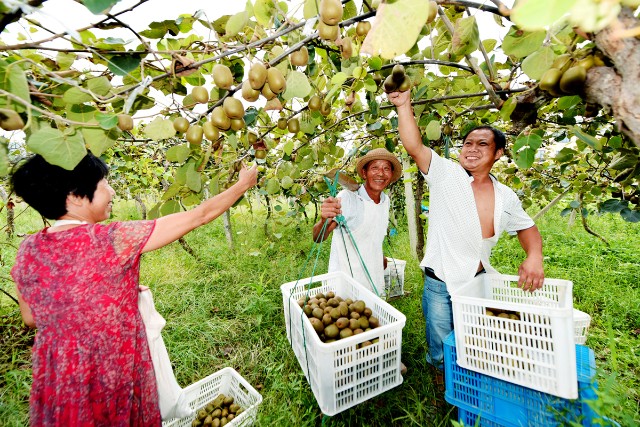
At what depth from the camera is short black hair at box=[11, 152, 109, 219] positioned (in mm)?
1183

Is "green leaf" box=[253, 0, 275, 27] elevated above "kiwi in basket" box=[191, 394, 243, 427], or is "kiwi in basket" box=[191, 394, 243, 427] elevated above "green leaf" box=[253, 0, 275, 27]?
"green leaf" box=[253, 0, 275, 27]

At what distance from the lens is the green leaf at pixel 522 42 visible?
2.83 feet

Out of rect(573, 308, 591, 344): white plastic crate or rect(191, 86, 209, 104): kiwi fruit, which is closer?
rect(191, 86, 209, 104): kiwi fruit

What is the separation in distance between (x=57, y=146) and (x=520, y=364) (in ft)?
6.22

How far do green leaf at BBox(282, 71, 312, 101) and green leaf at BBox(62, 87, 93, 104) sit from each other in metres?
0.60

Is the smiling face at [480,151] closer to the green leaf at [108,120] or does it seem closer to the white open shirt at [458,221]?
the white open shirt at [458,221]

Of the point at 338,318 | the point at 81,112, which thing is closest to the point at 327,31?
the point at 81,112

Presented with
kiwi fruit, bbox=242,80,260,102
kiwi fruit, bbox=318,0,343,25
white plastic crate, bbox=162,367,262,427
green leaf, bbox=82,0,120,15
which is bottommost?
white plastic crate, bbox=162,367,262,427

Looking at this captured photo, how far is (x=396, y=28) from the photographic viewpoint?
1.84 ft

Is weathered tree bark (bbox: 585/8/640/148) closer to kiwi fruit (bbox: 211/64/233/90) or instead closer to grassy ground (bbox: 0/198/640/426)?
kiwi fruit (bbox: 211/64/233/90)

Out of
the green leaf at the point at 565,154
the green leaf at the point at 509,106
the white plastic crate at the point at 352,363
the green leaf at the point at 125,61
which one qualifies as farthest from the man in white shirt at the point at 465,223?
the green leaf at the point at 125,61

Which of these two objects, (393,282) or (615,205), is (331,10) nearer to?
(615,205)

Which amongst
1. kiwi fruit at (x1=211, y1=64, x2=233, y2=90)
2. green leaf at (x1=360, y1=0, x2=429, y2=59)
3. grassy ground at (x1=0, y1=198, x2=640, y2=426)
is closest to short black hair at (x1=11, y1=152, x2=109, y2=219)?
kiwi fruit at (x1=211, y1=64, x2=233, y2=90)

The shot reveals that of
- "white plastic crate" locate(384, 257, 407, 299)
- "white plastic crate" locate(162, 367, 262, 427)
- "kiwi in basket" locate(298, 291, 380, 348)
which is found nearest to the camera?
"kiwi in basket" locate(298, 291, 380, 348)
